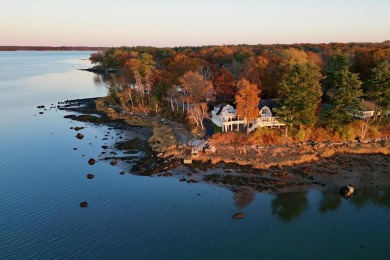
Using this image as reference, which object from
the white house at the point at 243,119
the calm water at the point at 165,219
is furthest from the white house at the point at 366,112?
the calm water at the point at 165,219

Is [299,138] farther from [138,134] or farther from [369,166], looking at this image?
[138,134]

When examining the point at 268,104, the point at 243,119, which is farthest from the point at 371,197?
the point at 243,119

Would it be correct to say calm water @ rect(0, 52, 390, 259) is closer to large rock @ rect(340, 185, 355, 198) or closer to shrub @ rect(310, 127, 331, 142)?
large rock @ rect(340, 185, 355, 198)

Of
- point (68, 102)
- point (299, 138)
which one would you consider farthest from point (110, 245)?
point (68, 102)

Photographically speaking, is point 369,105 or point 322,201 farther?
point 369,105

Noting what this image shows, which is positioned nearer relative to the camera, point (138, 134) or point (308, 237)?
point (308, 237)

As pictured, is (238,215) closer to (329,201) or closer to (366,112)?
(329,201)
